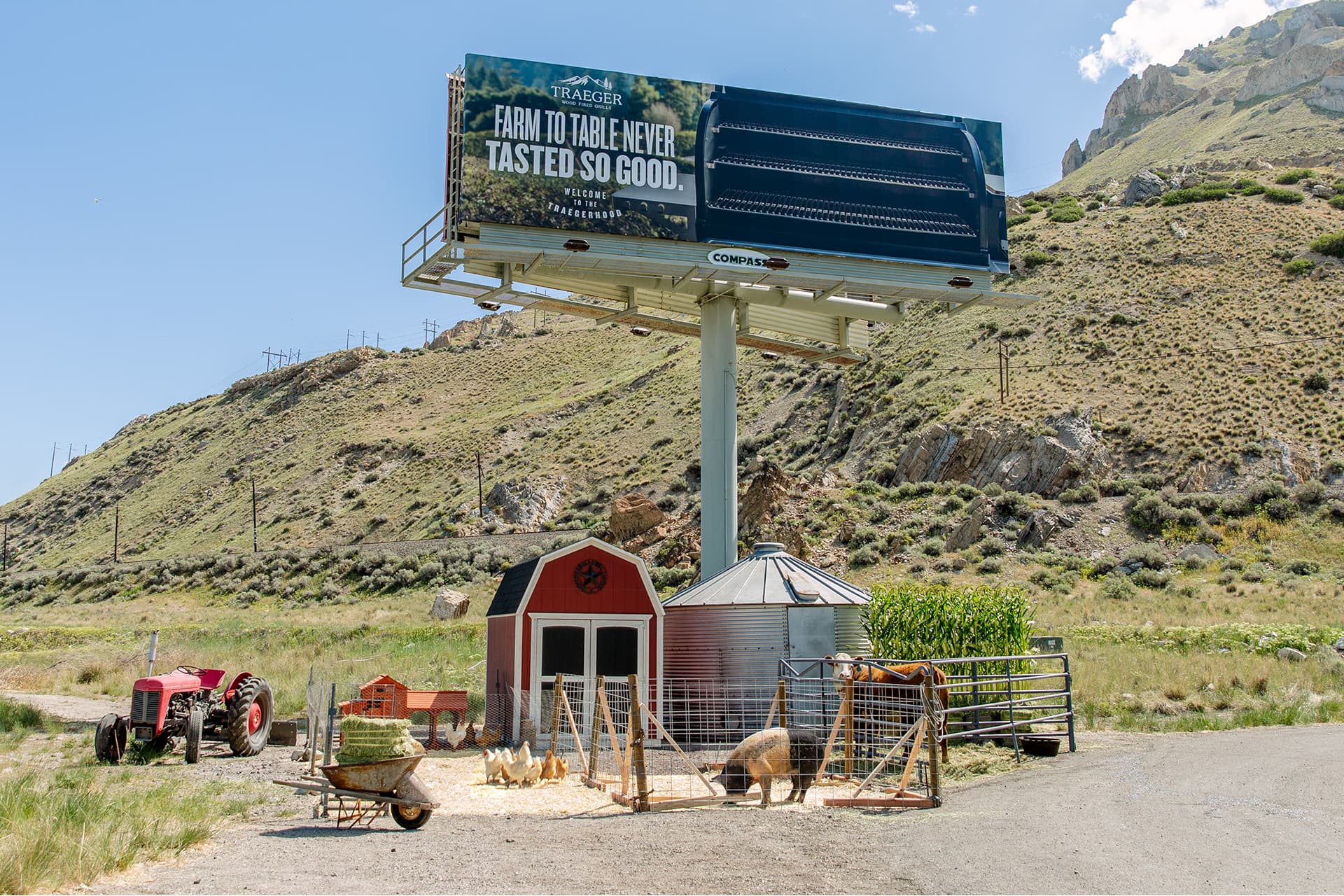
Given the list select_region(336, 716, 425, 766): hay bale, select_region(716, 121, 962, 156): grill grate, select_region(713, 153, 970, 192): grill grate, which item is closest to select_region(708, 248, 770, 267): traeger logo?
select_region(713, 153, 970, 192): grill grate

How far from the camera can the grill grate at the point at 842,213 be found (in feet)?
75.5

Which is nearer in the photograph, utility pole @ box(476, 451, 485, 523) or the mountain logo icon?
the mountain logo icon

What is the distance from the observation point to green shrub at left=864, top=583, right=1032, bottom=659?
59.9 ft

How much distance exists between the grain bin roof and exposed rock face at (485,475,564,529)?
4423 cm

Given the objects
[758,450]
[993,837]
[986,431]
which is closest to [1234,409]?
[986,431]

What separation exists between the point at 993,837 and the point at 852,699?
12.7ft

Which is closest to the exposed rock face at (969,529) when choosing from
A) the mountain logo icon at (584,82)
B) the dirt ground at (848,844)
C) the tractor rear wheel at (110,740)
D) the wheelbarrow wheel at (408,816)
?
the mountain logo icon at (584,82)

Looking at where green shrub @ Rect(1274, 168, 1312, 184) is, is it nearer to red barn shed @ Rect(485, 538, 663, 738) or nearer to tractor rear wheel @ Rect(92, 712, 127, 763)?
red barn shed @ Rect(485, 538, 663, 738)

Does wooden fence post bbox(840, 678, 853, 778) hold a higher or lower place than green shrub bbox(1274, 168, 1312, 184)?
lower

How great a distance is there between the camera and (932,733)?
38.7ft

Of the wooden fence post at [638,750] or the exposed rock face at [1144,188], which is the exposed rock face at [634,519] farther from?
the exposed rock face at [1144,188]

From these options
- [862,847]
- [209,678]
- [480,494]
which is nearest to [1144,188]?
[480,494]

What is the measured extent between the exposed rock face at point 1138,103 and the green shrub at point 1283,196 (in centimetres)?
9262

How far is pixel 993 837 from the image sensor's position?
31.2 ft
